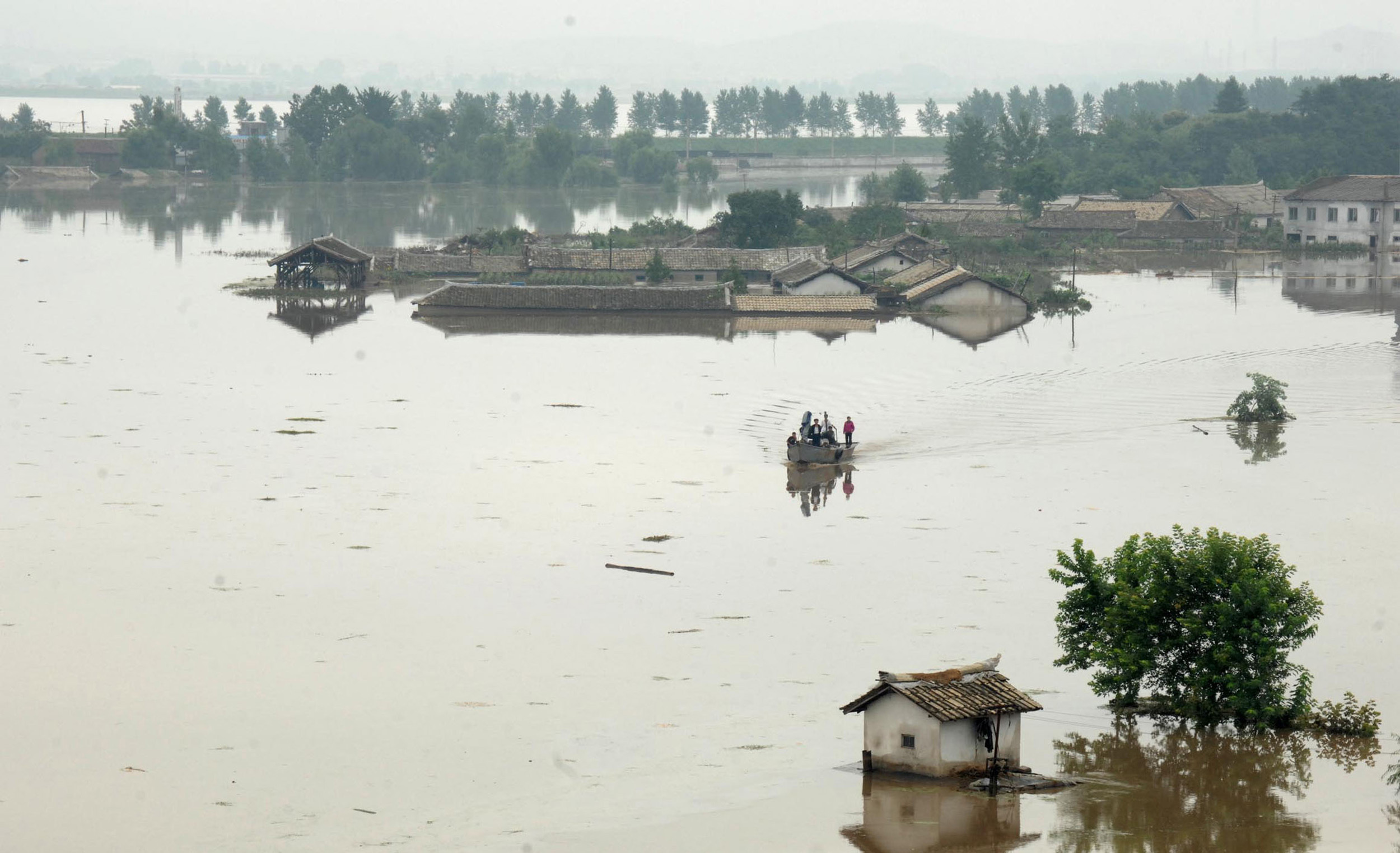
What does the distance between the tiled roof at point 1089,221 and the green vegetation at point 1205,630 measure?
147 ft

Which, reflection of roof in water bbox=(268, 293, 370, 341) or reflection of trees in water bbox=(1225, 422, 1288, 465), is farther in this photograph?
reflection of roof in water bbox=(268, 293, 370, 341)

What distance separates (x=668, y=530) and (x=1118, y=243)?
39.5 m

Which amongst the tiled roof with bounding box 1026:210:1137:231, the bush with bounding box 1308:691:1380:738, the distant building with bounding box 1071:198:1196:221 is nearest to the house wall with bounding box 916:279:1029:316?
the tiled roof with bounding box 1026:210:1137:231

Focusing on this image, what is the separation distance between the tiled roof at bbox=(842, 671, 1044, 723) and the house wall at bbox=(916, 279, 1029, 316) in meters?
28.5

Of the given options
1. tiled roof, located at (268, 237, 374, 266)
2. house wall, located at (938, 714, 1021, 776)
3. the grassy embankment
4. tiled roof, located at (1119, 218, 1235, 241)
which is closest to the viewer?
house wall, located at (938, 714, 1021, 776)

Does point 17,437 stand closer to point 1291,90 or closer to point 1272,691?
point 1272,691

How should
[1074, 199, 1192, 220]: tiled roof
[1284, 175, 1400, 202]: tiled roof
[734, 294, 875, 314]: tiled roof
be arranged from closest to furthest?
1. [734, 294, 875, 314]: tiled roof
2. [1284, 175, 1400, 202]: tiled roof
3. [1074, 199, 1192, 220]: tiled roof

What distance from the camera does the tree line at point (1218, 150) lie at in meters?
71.2

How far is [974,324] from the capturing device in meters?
38.5

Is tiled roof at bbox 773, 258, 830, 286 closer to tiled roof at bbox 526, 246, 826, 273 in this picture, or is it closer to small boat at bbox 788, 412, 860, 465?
tiled roof at bbox 526, 246, 826, 273

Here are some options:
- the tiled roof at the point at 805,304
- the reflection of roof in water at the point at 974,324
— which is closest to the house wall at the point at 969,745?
the reflection of roof in water at the point at 974,324

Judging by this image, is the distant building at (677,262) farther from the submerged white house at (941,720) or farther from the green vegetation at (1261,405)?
the submerged white house at (941,720)

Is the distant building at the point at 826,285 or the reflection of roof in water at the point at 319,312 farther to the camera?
the distant building at the point at 826,285

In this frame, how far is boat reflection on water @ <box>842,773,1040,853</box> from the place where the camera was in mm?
11641
